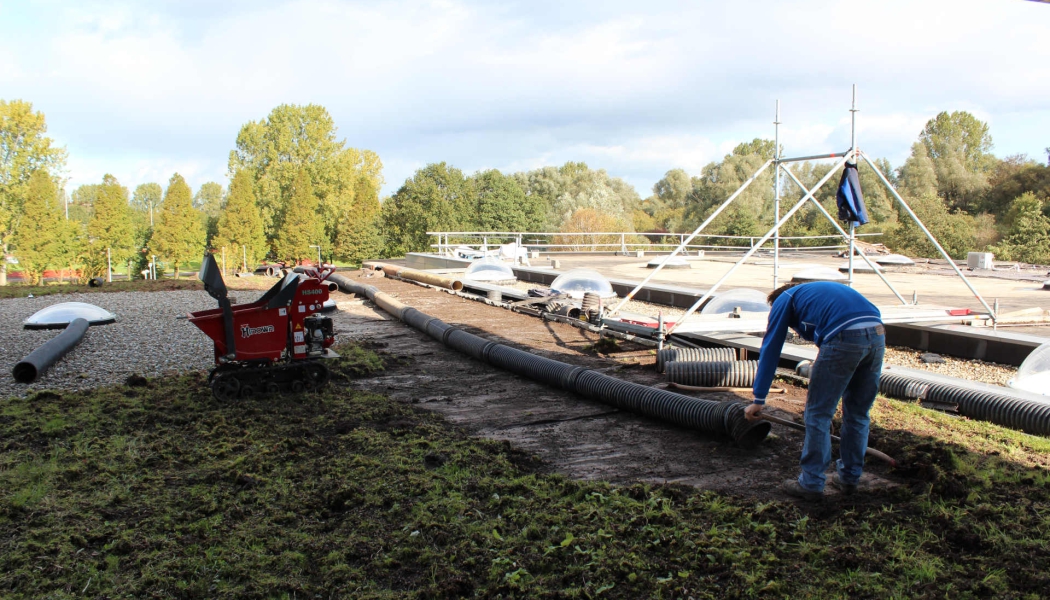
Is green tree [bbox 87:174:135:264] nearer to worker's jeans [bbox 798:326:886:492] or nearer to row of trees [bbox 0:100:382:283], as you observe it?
row of trees [bbox 0:100:382:283]

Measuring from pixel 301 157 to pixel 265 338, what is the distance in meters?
54.6

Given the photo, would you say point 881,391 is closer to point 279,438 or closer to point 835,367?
point 835,367

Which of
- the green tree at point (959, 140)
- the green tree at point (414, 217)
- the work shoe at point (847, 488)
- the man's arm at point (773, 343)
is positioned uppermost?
the green tree at point (959, 140)

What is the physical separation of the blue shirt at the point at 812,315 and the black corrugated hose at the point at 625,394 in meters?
1.02

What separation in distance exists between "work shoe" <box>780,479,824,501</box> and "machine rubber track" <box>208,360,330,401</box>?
4796 millimetres

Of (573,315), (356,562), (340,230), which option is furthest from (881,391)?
(340,230)

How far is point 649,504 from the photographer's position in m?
4.09

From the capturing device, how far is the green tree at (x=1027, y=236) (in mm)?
32522

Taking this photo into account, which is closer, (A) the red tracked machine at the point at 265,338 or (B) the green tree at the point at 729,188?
(A) the red tracked machine at the point at 265,338

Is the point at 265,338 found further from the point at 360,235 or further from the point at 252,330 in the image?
the point at 360,235

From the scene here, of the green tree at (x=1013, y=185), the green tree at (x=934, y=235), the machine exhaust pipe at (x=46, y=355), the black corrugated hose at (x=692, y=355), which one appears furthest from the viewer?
the green tree at (x=1013, y=185)

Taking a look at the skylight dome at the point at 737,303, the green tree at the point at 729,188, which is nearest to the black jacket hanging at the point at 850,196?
the skylight dome at the point at 737,303

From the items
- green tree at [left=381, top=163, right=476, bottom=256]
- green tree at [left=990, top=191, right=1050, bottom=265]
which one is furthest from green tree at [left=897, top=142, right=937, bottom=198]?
green tree at [left=381, top=163, right=476, bottom=256]

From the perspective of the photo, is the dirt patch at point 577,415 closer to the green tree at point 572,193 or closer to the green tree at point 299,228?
the green tree at point 299,228
